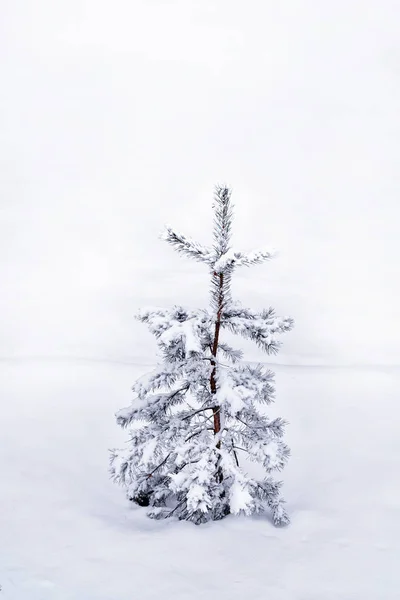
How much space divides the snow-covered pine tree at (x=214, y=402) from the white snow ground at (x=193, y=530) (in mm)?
724

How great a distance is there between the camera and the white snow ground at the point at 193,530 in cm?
664

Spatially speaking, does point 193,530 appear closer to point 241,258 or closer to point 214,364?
point 214,364

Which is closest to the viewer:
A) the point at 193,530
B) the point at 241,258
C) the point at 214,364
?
the point at 241,258

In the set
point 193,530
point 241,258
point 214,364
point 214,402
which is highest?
point 241,258

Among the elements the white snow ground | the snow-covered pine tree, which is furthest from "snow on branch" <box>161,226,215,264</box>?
the white snow ground

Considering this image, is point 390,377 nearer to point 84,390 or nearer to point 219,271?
point 84,390

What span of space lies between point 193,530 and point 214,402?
2.10 metres

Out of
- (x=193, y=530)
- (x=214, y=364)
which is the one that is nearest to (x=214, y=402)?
(x=214, y=364)

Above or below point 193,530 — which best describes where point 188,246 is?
above

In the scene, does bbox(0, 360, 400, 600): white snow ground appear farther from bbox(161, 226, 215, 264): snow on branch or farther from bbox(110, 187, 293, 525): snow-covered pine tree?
bbox(161, 226, 215, 264): snow on branch

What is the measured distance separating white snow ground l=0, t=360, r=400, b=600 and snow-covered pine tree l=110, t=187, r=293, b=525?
72cm

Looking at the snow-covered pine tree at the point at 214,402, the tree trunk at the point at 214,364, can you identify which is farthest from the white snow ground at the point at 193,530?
the tree trunk at the point at 214,364

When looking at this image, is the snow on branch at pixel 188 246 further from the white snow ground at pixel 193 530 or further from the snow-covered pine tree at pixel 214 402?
the white snow ground at pixel 193 530

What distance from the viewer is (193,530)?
808 cm
